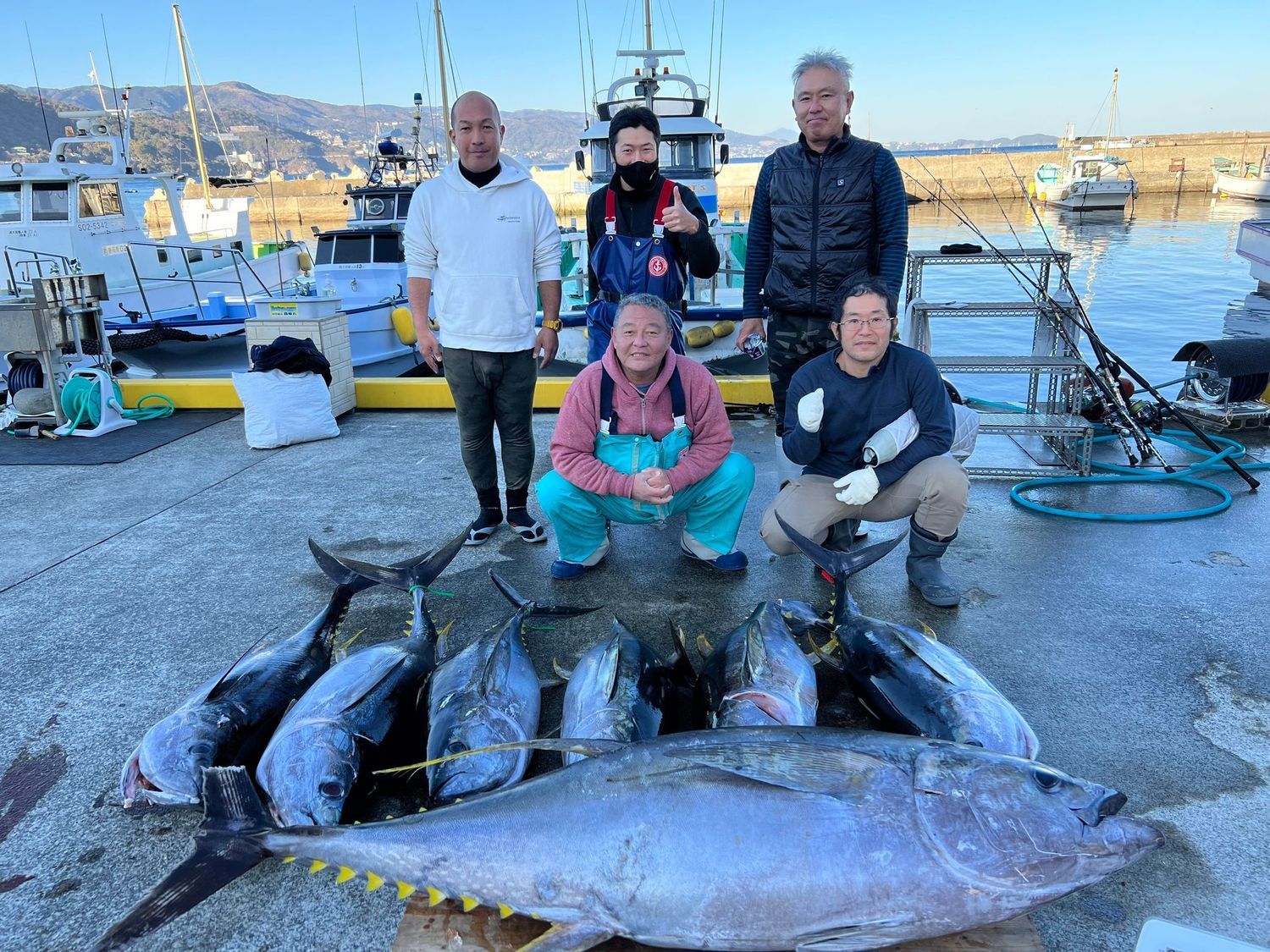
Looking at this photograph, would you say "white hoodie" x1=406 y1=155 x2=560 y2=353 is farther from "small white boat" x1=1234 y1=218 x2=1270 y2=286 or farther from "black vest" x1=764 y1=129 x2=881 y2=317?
"small white boat" x1=1234 y1=218 x2=1270 y2=286

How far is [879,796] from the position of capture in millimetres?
1575

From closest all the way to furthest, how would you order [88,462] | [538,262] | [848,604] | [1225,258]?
[848,604] < [538,262] < [88,462] < [1225,258]

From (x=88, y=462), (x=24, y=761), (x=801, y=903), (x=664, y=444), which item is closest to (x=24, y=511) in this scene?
(x=88, y=462)

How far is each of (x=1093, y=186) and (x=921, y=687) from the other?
46607mm

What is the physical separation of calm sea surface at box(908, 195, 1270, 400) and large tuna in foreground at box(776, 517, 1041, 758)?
5295 millimetres

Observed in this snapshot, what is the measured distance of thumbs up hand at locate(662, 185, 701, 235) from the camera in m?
3.69

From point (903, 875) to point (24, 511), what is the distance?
515cm

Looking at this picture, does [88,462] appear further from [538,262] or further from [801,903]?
[801,903]

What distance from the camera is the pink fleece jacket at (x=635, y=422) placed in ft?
11.0

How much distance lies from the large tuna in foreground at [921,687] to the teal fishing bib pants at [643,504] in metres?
0.83

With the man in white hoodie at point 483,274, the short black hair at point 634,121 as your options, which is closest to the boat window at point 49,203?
the man in white hoodie at point 483,274

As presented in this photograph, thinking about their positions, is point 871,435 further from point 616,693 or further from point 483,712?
point 483,712

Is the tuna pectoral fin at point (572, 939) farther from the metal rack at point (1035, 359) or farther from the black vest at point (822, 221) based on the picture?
the metal rack at point (1035, 359)

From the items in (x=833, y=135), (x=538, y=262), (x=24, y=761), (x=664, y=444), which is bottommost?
(x=24, y=761)
